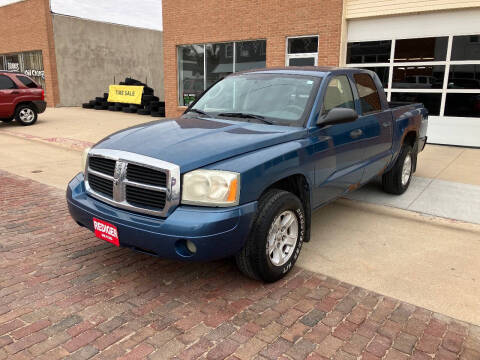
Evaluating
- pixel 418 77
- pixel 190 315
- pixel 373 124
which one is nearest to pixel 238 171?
pixel 190 315

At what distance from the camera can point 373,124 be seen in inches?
195

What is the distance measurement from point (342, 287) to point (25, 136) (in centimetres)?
1159

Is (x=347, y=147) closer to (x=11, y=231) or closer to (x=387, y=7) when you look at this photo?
(x=11, y=231)

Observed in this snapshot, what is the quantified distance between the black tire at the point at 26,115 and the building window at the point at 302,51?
9.23 m

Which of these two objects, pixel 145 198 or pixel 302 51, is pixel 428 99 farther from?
pixel 145 198

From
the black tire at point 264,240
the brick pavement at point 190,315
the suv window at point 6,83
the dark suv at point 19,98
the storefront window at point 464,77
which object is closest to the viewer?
the brick pavement at point 190,315

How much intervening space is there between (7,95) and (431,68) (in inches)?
523

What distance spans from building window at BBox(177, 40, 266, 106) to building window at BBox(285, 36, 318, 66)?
0.99 meters

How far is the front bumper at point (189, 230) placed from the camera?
9.60 ft

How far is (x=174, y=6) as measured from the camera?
51.2ft

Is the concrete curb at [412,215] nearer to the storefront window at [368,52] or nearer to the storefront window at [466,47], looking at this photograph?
the storefront window at [466,47]

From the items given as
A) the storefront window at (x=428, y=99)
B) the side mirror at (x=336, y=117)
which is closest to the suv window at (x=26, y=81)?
the storefront window at (x=428, y=99)

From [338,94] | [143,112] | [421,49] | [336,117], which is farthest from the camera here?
[143,112]

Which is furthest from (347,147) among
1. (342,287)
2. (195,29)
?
(195,29)
